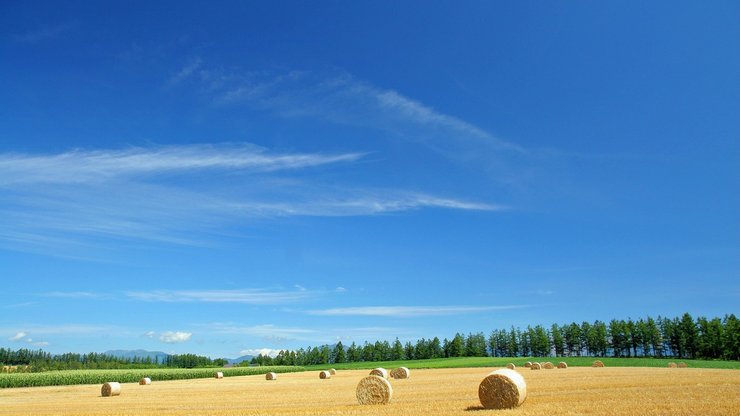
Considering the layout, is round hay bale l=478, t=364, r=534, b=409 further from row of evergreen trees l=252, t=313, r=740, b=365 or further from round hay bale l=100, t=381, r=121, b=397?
row of evergreen trees l=252, t=313, r=740, b=365

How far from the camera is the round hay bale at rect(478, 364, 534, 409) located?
72.5 feet

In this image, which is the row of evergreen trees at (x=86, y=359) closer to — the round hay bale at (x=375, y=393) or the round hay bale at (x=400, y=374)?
the round hay bale at (x=400, y=374)

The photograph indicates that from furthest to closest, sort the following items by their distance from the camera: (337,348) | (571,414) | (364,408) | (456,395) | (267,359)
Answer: (267,359) < (337,348) < (456,395) < (364,408) < (571,414)

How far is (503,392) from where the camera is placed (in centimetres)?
2219

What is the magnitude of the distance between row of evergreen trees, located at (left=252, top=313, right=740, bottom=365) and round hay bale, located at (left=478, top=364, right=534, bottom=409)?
118761 mm

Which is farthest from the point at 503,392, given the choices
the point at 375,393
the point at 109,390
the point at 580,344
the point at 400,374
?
the point at 580,344

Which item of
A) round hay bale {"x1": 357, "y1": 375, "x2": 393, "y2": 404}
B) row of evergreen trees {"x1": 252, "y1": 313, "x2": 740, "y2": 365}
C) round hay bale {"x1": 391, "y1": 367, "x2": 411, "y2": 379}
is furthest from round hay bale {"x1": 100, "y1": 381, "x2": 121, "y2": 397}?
row of evergreen trees {"x1": 252, "y1": 313, "x2": 740, "y2": 365}

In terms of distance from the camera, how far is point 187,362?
176500 mm

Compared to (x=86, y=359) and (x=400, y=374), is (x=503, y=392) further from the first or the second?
(x=86, y=359)

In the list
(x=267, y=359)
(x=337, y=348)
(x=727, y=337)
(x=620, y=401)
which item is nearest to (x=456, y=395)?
(x=620, y=401)

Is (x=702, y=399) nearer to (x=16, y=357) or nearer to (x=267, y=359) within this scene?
(x=267, y=359)

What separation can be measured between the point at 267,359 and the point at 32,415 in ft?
582

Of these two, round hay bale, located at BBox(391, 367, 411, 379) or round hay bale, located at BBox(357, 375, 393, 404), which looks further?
round hay bale, located at BBox(391, 367, 411, 379)

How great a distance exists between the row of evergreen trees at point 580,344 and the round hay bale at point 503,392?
118761 millimetres
